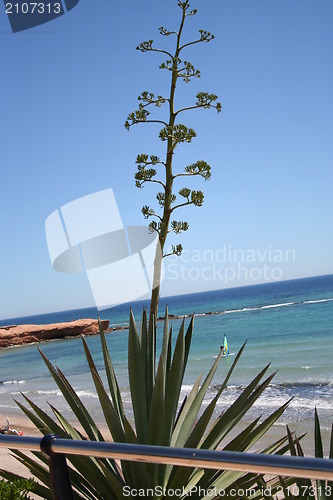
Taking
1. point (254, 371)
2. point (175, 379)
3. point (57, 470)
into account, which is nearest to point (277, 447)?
point (175, 379)

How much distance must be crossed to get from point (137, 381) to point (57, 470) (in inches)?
50.8

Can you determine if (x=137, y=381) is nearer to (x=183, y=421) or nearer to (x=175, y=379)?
(x=175, y=379)

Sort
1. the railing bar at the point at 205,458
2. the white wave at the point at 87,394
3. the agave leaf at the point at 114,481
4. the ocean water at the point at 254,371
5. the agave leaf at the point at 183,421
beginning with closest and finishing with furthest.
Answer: the railing bar at the point at 205,458 < the agave leaf at the point at 114,481 < the agave leaf at the point at 183,421 < the ocean water at the point at 254,371 < the white wave at the point at 87,394

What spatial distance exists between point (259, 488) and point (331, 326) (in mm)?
35063

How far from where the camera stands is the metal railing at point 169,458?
1093mm

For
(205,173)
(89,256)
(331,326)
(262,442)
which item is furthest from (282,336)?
(205,173)

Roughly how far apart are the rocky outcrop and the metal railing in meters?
49.5

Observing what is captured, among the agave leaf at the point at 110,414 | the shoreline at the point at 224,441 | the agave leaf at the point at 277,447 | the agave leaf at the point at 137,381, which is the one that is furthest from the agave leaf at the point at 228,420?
the shoreline at the point at 224,441

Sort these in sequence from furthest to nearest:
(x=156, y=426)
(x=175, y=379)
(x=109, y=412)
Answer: (x=175, y=379), (x=109, y=412), (x=156, y=426)

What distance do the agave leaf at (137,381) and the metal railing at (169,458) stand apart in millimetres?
1163

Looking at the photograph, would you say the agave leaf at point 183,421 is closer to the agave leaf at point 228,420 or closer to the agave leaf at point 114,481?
the agave leaf at point 228,420

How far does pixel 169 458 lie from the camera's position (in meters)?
1.27

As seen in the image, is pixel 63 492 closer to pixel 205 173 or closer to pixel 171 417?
pixel 171 417

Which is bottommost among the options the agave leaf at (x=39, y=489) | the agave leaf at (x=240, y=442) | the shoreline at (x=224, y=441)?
the shoreline at (x=224, y=441)
